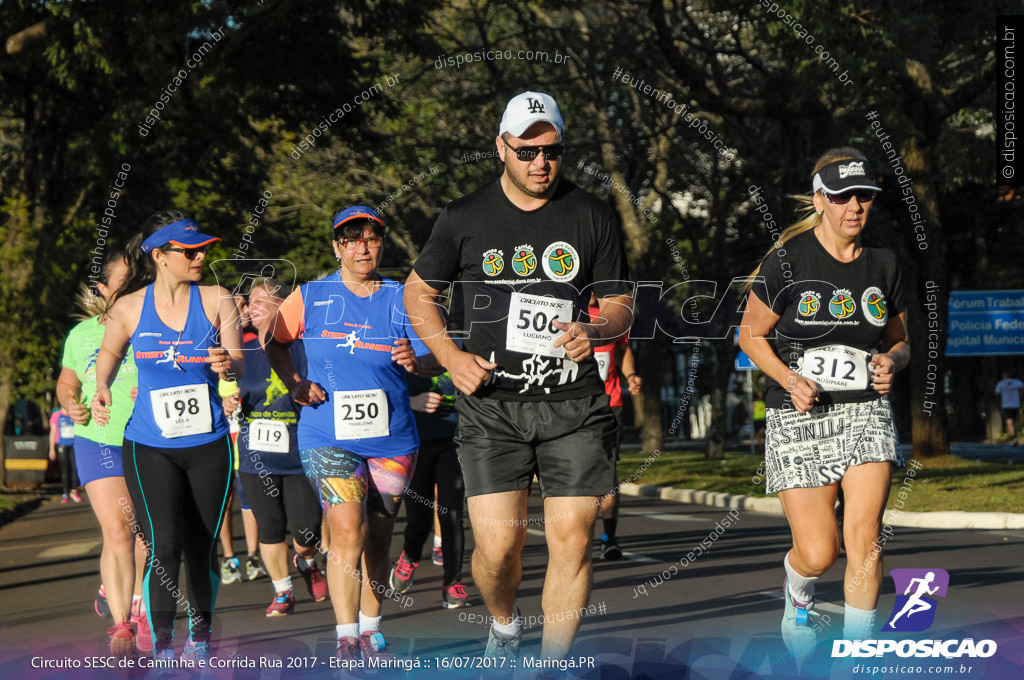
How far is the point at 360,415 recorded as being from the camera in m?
6.59

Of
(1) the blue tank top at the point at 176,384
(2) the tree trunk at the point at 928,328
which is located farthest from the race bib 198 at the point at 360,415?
(2) the tree trunk at the point at 928,328

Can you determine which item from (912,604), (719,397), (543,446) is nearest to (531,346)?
(543,446)

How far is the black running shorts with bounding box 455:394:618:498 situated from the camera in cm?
516

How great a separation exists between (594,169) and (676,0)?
6869mm

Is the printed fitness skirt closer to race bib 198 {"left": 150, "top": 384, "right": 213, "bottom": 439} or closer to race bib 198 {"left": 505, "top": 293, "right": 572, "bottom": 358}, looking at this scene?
race bib 198 {"left": 505, "top": 293, "right": 572, "bottom": 358}

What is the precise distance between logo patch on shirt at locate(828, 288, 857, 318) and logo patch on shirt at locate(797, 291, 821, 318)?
0.06 meters

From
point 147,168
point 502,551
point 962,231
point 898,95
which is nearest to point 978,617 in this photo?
point 502,551

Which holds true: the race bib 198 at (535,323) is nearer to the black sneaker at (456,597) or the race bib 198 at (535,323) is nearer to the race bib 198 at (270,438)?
the black sneaker at (456,597)

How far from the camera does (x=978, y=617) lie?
7.12m

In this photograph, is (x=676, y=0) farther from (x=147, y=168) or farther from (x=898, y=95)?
(x=147, y=168)

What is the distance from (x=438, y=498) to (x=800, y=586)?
3364mm

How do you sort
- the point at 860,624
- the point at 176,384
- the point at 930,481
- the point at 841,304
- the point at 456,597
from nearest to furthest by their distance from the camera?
the point at 860,624
the point at 841,304
the point at 176,384
the point at 456,597
the point at 930,481

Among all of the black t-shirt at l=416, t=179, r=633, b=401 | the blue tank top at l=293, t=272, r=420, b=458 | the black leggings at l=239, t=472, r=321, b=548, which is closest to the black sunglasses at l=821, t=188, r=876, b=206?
the black t-shirt at l=416, t=179, r=633, b=401

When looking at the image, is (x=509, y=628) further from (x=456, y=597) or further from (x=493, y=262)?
(x=456, y=597)
